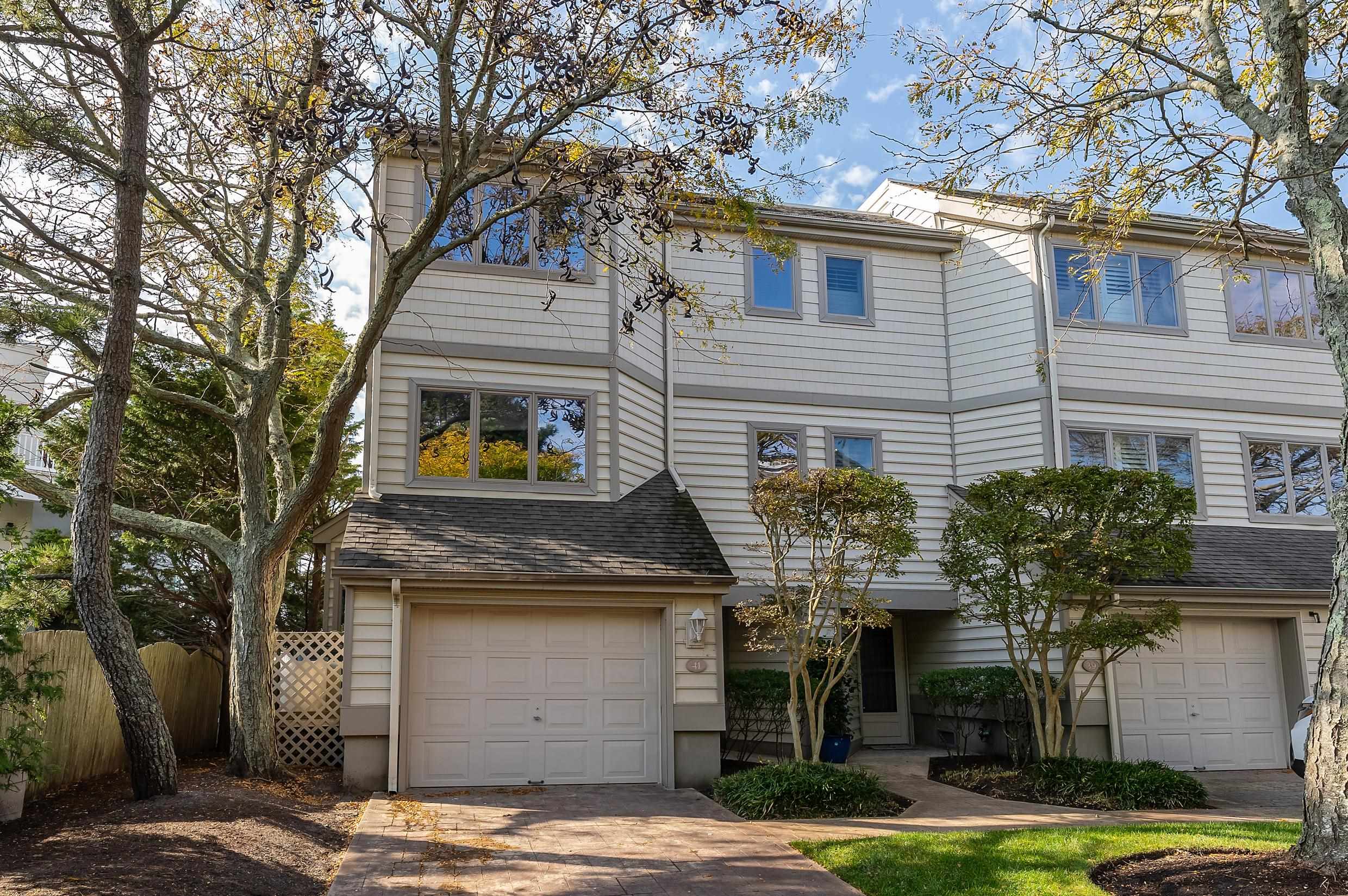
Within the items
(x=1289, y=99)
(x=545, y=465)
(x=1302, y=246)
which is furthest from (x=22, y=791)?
(x=1302, y=246)

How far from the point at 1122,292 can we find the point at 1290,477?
3882mm

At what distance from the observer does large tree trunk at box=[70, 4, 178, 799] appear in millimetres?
8664

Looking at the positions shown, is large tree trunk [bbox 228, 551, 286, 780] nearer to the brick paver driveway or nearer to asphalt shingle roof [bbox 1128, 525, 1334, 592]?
the brick paver driveway

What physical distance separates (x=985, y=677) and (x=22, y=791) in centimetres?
1060

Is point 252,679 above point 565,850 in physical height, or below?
above

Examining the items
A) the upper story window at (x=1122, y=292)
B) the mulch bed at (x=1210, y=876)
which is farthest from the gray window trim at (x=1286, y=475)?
the mulch bed at (x=1210, y=876)

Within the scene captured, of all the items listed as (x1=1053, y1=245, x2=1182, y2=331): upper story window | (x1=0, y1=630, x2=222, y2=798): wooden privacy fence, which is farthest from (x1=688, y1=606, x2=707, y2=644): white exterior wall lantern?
(x1=1053, y1=245, x2=1182, y2=331): upper story window

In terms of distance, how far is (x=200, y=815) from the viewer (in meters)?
8.32

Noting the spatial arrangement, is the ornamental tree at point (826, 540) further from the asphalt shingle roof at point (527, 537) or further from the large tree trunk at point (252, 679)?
the large tree trunk at point (252, 679)

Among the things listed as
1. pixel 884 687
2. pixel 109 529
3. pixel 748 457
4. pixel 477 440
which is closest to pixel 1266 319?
pixel 884 687

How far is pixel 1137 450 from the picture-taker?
1477 cm

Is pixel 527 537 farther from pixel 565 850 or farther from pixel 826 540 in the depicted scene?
pixel 565 850

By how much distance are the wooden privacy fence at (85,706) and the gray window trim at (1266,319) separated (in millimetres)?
15502

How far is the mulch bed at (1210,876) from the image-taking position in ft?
21.8
